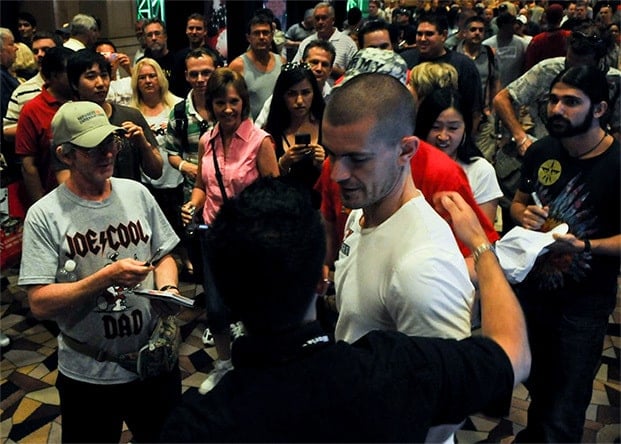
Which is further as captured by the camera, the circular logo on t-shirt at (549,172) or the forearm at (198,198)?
the forearm at (198,198)

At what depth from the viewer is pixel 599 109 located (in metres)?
2.45

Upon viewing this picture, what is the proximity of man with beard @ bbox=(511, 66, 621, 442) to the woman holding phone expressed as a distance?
44.4 inches

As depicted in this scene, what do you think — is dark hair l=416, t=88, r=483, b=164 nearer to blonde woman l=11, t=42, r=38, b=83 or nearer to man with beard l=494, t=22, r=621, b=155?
man with beard l=494, t=22, r=621, b=155

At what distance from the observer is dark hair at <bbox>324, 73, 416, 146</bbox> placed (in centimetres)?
155

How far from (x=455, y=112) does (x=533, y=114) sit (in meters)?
1.50

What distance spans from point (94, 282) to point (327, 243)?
861mm

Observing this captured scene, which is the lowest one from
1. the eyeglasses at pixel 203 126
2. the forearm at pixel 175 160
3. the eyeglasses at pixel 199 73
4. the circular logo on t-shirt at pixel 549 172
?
the forearm at pixel 175 160

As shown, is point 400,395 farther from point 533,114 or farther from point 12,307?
point 12,307

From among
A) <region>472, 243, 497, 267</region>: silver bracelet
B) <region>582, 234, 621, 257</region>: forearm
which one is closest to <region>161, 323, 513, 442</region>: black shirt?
<region>472, 243, 497, 267</region>: silver bracelet

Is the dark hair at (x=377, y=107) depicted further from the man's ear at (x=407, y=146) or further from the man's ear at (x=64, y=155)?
the man's ear at (x=64, y=155)

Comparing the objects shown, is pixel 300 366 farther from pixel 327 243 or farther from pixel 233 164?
pixel 233 164

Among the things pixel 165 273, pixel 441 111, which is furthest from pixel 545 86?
pixel 165 273

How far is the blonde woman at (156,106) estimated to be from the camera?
4.18 metres

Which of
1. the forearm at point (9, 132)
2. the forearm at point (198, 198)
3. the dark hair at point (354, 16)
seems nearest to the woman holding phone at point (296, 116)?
the forearm at point (198, 198)
